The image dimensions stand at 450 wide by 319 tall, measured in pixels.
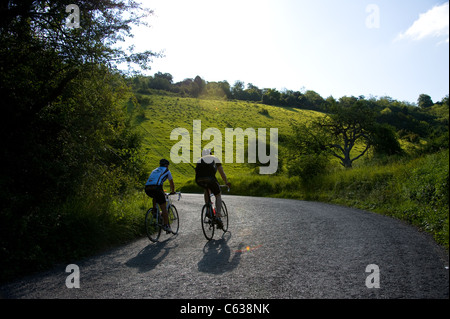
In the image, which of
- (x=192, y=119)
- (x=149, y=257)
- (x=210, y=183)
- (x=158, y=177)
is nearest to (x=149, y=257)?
(x=149, y=257)

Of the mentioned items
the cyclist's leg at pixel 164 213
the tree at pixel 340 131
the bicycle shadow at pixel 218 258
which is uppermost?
the tree at pixel 340 131

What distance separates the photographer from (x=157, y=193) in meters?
8.51

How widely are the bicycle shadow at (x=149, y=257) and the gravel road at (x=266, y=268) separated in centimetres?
2

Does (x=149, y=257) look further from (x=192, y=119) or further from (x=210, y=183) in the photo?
(x=192, y=119)

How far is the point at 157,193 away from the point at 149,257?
7.16 feet

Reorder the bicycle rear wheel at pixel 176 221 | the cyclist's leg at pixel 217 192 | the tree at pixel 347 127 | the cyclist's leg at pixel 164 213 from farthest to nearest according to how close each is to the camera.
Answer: the tree at pixel 347 127 < the bicycle rear wheel at pixel 176 221 < the cyclist's leg at pixel 164 213 < the cyclist's leg at pixel 217 192

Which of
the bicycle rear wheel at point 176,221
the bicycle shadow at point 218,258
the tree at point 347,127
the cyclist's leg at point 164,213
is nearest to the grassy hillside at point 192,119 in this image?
the tree at point 347,127

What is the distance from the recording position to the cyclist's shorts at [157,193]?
8406 mm

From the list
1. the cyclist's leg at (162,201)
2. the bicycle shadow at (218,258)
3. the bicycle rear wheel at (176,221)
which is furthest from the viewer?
the bicycle rear wheel at (176,221)

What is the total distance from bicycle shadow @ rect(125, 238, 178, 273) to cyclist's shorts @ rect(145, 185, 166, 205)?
3.96 feet

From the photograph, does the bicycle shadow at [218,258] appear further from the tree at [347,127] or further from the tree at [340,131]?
the tree at [347,127]

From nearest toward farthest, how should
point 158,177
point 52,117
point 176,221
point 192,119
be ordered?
point 52,117 → point 158,177 → point 176,221 → point 192,119

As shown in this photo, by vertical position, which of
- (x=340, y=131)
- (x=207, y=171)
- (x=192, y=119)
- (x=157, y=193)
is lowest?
(x=157, y=193)
